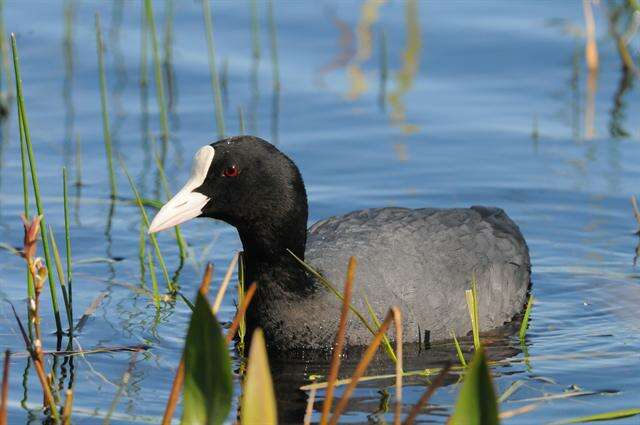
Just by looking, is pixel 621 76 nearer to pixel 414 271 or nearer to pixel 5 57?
pixel 414 271

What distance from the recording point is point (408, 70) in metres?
11.1

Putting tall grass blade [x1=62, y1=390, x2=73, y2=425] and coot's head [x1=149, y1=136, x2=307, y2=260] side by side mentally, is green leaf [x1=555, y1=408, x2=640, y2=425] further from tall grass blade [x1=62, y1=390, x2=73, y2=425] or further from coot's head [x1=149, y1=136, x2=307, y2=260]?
tall grass blade [x1=62, y1=390, x2=73, y2=425]

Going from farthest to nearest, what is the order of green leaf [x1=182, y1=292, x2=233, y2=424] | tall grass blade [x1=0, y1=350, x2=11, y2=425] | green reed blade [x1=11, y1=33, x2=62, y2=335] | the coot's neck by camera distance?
the coot's neck, green reed blade [x1=11, y1=33, x2=62, y2=335], tall grass blade [x1=0, y1=350, x2=11, y2=425], green leaf [x1=182, y1=292, x2=233, y2=424]

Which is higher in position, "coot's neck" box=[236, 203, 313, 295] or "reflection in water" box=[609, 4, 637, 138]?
"reflection in water" box=[609, 4, 637, 138]

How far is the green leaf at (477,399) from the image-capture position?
384 cm

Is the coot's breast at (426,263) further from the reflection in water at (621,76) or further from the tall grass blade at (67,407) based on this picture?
the reflection in water at (621,76)

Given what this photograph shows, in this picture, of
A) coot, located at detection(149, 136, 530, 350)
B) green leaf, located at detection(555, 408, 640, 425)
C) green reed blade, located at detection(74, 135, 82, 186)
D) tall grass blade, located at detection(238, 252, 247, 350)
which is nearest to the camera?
green leaf, located at detection(555, 408, 640, 425)

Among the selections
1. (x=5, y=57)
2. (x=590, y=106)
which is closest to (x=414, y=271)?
(x=590, y=106)

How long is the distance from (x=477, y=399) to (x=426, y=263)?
3.01m

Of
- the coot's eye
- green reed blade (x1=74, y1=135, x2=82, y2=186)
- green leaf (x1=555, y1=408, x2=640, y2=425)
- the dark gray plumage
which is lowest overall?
Result: green leaf (x1=555, y1=408, x2=640, y2=425)

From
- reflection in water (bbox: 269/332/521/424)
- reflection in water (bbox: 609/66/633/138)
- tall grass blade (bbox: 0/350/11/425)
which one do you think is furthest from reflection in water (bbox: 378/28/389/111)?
tall grass blade (bbox: 0/350/11/425)

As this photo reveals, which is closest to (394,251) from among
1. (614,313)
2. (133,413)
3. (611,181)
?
(614,313)

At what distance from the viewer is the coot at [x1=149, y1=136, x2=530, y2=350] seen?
640 centimetres

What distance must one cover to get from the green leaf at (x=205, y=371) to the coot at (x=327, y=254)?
199 centimetres
